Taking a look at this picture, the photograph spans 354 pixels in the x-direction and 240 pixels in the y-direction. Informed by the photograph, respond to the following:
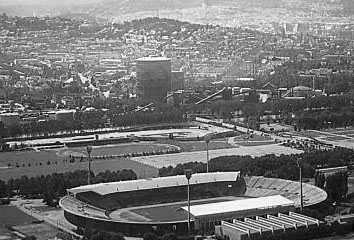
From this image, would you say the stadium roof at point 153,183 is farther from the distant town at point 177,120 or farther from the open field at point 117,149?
the open field at point 117,149

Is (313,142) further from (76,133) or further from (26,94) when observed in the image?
(26,94)

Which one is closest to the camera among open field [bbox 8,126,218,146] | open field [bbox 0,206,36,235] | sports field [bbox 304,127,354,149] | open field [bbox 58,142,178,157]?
open field [bbox 0,206,36,235]

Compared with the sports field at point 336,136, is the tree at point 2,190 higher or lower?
higher

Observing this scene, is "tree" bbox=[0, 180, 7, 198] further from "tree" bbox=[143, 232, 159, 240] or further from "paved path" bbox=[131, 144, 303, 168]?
"tree" bbox=[143, 232, 159, 240]

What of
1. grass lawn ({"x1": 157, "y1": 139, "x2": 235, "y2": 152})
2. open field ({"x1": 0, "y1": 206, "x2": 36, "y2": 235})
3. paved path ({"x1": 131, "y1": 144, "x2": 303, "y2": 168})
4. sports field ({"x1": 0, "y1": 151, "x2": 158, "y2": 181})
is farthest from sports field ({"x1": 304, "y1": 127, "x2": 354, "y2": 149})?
open field ({"x1": 0, "y1": 206, "x2": 36, "y2": 235})

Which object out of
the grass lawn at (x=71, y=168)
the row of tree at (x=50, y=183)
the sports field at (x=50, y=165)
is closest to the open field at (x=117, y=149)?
the sports field at (x=50, y=165)

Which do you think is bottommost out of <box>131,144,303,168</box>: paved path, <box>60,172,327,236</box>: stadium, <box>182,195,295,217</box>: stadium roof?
<box>131,144,303,168</box>: paved path

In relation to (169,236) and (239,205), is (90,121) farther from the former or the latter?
(169,236)

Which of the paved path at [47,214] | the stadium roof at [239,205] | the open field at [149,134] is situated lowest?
the open field at [149,134]
